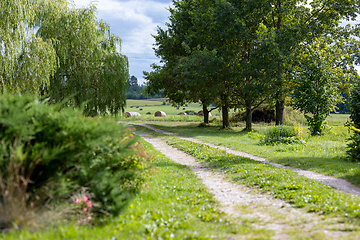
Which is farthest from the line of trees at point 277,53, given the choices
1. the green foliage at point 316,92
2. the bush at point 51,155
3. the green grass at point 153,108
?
the green grass at point 153,108

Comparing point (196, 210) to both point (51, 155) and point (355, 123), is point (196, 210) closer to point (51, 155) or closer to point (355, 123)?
point (51, 155)

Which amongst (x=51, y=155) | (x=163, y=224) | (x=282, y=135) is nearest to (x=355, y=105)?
(x=282, y=135)

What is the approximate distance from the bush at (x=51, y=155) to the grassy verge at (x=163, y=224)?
450 mm

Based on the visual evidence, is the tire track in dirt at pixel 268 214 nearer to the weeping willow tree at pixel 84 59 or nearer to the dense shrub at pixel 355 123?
the dense shrub at pixel 355 123

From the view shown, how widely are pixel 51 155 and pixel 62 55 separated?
15863mm

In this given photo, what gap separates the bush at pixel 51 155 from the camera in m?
4.43

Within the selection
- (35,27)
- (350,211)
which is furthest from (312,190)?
(35,27)

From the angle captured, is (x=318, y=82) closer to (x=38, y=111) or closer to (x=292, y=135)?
(x=292, y=135)

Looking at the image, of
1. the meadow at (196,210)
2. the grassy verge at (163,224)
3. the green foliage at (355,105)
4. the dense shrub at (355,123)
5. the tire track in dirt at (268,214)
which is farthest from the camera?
the green foliage at (355,105)

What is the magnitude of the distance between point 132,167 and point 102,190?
5.14 ft

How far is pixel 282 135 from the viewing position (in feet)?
59.8

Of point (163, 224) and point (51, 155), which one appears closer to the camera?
point (51, 155)

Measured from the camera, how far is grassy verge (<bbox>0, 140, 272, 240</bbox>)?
4.32 m

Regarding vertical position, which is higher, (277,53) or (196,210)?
(277,53)
